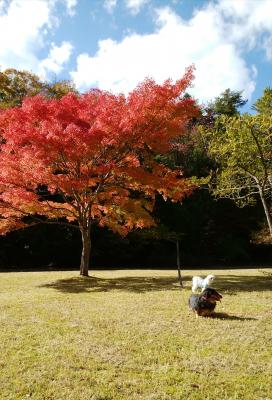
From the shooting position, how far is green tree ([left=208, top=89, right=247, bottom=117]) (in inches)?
1486

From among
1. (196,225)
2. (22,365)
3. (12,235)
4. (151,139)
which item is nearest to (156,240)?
(196,225)

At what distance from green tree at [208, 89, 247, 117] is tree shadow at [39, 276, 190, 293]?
1024 inches

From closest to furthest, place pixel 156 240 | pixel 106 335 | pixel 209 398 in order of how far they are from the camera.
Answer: pixel 209 398 → pixel 106 335 → pixel 156 240

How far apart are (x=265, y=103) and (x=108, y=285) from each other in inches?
316

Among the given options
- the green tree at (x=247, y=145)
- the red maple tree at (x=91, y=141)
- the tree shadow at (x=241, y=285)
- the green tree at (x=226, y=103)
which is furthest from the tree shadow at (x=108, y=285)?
the green tree at (x=226, y=103)

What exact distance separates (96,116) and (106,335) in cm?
907

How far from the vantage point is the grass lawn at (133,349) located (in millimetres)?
4762

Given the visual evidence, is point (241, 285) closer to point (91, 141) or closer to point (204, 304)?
point (204, 304)

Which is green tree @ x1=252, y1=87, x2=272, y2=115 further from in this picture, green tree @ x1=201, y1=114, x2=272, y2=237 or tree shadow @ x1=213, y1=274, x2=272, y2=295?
tree shadow @ x1=213, y1=274, x2=272, y2=295

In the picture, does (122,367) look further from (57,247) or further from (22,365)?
(57,247)

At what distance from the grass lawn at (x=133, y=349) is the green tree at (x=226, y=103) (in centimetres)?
2917

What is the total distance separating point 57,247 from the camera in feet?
87.3

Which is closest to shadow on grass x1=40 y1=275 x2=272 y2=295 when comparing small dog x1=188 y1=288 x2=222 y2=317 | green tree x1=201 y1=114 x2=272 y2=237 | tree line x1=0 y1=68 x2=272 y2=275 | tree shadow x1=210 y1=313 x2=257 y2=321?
tree line x1=0 y1=68 x2=272 y2=275

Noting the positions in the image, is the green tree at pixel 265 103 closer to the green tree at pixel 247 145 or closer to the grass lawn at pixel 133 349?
the green tree at pixel 247 145
